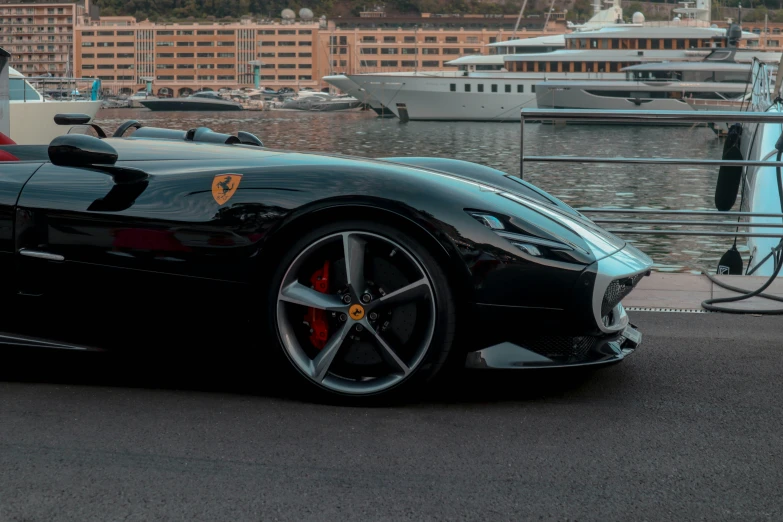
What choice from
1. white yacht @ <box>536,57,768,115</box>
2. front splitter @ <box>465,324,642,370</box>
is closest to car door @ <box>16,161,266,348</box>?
front splitter @ <box>465,324,642,370</box>

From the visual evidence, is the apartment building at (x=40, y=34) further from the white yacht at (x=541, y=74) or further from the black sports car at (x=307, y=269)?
the black sports car at (x=307, y=269)

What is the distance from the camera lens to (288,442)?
2.71m

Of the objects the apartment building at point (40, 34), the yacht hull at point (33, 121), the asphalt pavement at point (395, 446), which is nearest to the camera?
the asphalt pavement at point (395, 446)

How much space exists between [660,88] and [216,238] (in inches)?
2712

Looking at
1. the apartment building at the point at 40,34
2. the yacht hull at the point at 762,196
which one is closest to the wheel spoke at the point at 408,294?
the yacht hull at the point at 762,196

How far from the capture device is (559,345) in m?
3.04

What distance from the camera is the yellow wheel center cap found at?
9.86ft

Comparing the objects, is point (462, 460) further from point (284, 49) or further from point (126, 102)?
point (284, 49)

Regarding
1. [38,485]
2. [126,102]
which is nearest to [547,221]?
[38,485]

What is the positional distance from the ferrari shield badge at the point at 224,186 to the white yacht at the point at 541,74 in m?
72.5

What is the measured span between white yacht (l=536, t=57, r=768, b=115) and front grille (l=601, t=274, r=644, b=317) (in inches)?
2500

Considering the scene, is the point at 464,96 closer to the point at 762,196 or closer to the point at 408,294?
→ the point at 762,196

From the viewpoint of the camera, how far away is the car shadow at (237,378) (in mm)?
3148

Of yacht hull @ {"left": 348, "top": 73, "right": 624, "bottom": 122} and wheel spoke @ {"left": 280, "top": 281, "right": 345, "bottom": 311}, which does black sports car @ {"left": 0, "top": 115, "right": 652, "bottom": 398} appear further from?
yacht hull @ {"left": 348, "top": 73, "right": 624, "bottom": 122}
